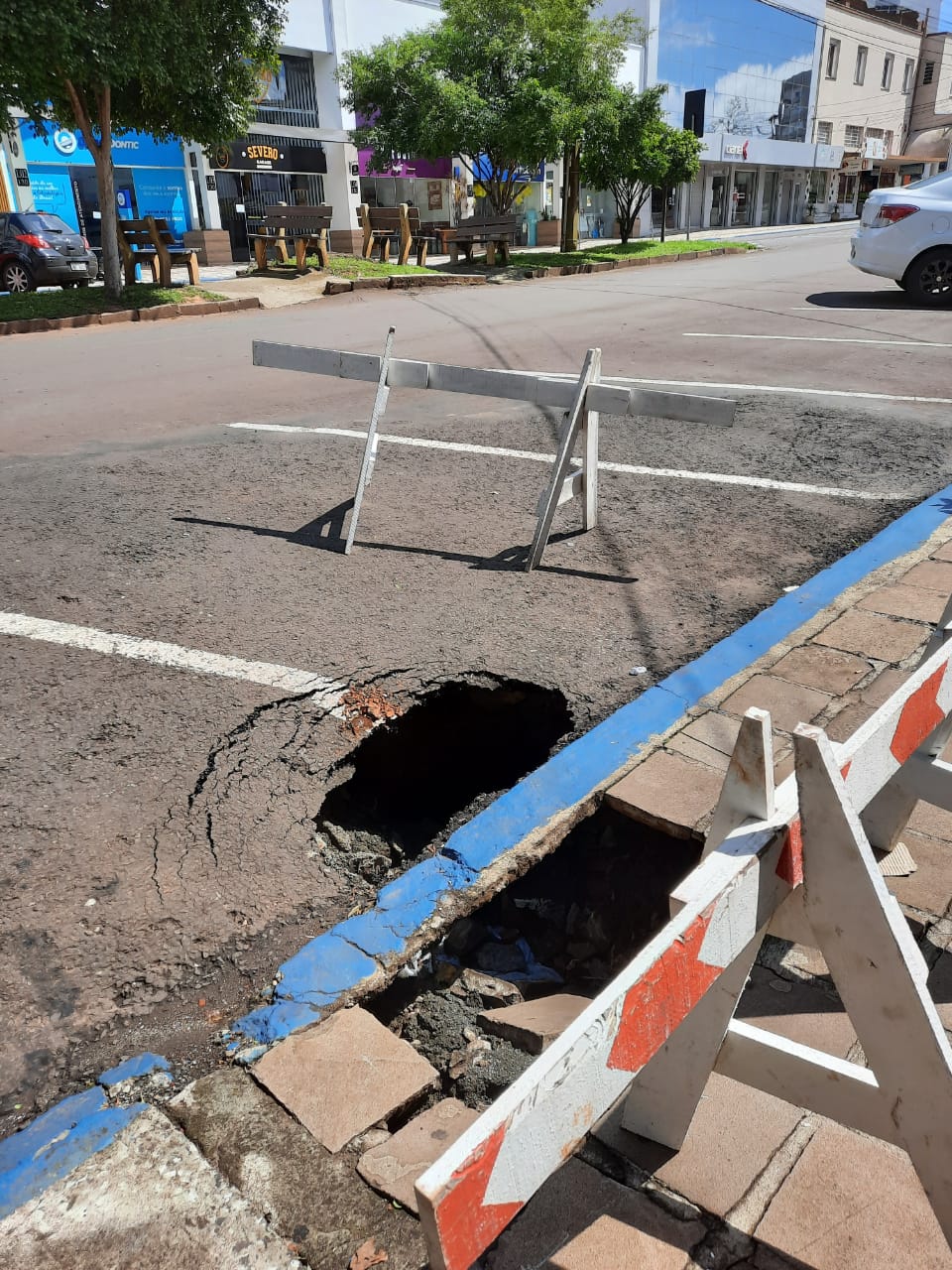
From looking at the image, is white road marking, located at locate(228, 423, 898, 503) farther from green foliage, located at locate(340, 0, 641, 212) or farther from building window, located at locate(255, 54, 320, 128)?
building window, located at locate(255, 54, 320, 128)

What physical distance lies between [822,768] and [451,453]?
5.66 metres

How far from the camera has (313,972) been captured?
2.36 metres

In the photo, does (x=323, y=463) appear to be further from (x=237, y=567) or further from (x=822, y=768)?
(x=822, y=768)

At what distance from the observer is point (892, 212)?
41.8 feet

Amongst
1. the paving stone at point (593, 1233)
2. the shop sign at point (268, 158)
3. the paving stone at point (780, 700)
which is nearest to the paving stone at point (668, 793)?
the paving stone at point (780, 700)

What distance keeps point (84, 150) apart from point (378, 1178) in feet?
93.4

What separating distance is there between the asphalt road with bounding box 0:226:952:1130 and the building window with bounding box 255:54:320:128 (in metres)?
21.4

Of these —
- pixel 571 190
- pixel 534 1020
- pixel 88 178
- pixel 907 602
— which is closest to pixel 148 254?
pixel 88 178

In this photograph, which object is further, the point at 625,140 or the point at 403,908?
the point at 625,140

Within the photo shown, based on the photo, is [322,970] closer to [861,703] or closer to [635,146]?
[861,703]

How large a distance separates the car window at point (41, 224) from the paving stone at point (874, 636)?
1927cm

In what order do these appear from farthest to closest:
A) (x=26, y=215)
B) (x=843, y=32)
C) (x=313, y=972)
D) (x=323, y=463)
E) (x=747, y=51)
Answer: (x=843, y=32), (x=747, y=51), (x=26, y=215), (x=323, y=463), (x=313, y=972)

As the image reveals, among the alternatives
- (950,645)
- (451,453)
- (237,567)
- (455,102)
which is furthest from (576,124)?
(950,645)

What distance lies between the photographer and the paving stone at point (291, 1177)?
176cm
